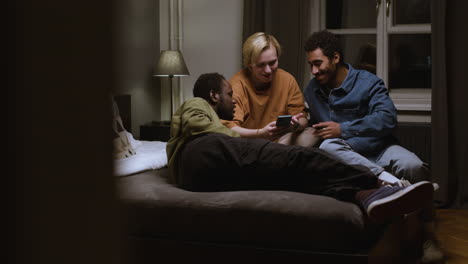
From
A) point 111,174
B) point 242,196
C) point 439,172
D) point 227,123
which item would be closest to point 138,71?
point 227,123

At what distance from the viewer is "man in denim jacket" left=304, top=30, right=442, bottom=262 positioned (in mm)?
2490

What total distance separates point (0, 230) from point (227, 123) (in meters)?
2.63

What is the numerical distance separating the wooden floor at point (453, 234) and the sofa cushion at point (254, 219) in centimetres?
110

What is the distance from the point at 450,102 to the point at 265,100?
155 centimetres

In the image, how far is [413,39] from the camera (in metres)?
4.11

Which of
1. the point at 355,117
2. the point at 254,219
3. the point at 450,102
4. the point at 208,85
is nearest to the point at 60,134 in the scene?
the point at 254,219

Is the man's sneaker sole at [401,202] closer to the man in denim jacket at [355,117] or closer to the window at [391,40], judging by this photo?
the man in denim jacket at [355,117]

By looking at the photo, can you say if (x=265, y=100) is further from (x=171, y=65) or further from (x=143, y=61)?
(x=143, y=61)

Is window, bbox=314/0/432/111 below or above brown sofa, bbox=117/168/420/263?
above

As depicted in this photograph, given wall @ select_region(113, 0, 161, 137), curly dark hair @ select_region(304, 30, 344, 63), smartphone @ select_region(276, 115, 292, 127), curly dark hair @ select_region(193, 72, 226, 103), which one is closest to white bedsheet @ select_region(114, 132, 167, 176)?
curly dark hair @ select_region(193, 72, 226, 103)

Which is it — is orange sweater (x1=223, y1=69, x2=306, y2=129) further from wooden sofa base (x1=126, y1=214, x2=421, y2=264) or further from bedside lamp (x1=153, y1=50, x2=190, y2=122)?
bedside lamp (x1=153, y1=50, x2=190, y2=122)

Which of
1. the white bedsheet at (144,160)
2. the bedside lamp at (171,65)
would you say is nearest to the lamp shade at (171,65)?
the bedside lamp at (171,65)

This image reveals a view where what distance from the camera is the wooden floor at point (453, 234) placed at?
264 cm

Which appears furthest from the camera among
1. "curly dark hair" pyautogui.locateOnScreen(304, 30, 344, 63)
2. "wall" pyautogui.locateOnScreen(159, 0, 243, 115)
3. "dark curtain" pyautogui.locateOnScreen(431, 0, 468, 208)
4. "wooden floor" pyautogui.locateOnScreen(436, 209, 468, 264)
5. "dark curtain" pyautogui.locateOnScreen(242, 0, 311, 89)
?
"wall" pyautogui.locateOnScreen(159, 0, 243, 115)
